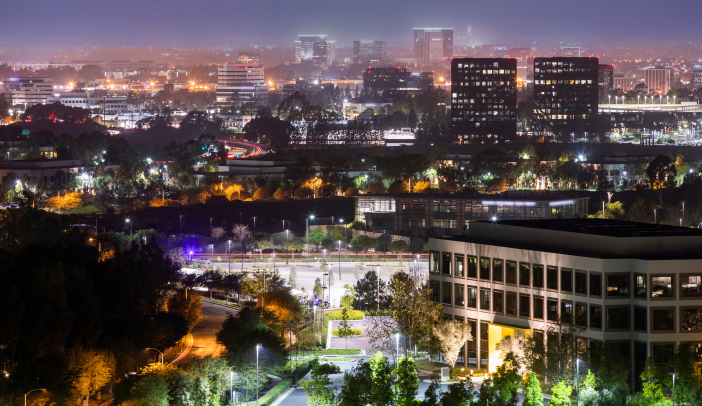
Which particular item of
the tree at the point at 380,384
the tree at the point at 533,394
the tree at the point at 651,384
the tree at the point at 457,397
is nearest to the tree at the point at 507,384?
the tree at the point at 533,394

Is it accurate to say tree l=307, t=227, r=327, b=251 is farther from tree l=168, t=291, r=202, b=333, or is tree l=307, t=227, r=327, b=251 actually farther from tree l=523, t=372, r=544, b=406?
tree l=523, t=372, r=544, b=406

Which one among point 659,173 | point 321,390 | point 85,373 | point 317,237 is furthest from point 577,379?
point 659,173

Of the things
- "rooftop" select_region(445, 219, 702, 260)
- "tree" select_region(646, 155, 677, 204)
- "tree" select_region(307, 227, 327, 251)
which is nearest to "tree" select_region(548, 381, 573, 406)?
"rooftop" select_region(445, 219, 702, 260)

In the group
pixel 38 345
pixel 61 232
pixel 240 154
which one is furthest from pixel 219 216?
pixel 38 345

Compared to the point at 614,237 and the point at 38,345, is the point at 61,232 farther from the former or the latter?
the point at 614,237

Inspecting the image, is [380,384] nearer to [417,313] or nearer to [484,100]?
[417,313]

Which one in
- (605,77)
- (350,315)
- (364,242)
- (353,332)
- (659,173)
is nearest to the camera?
(353,332)
